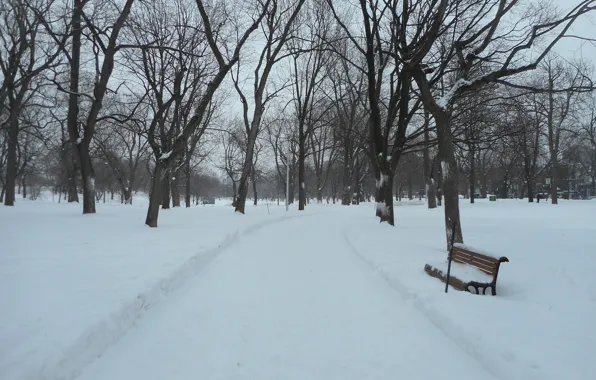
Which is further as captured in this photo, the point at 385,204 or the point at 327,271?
the point at 385,204

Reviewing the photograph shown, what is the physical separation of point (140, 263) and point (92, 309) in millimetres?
2578

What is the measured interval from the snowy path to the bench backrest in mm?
1248

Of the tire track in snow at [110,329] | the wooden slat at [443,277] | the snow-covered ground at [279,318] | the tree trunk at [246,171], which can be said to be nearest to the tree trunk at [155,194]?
the snow-covered ground at [279,318]

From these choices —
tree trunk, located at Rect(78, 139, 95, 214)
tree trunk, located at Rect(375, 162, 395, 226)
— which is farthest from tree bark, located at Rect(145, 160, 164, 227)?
tree trunk, located at Rect(375, 162, 395, 226)

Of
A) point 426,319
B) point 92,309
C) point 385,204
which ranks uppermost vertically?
point 385,204

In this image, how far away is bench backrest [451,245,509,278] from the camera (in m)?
4.93

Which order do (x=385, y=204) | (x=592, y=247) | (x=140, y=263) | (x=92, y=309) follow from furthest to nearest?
(x=385, y=204)
(x=592, y=247)
(x=140, y=263)
(x=92, y=309)

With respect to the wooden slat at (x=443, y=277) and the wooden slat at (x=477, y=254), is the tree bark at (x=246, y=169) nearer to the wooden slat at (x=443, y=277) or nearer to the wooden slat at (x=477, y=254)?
the wooden slat at (x=443, y=277)

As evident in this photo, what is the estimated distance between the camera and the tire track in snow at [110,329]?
3075 mm

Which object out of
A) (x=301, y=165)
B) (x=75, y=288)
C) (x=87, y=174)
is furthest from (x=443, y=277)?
(x=301, y=165)

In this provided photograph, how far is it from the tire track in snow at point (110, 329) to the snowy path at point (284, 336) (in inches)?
4.2

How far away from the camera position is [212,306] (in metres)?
5.12

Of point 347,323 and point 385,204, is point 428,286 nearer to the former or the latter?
point 347,323

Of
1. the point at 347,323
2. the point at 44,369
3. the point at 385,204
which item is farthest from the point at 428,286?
the point at 385,204
